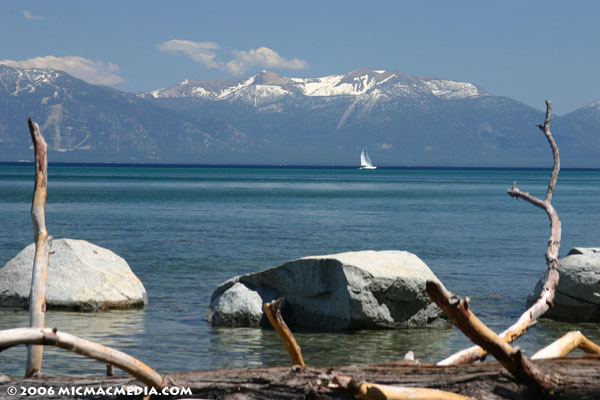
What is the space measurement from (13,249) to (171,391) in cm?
2154

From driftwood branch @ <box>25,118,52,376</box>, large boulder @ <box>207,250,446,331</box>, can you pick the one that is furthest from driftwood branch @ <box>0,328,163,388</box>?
large boulder @ <box>207,250,446,331</box>

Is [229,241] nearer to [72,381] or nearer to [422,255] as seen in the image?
[422,255]

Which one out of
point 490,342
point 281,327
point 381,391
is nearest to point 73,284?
point 281,327

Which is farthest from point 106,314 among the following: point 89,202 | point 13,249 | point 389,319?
point 89,202

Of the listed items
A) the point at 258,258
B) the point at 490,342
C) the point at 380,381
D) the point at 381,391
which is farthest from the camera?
the point at 258,258

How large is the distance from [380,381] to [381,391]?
0.39m

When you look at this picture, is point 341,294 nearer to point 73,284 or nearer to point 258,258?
point 73,284

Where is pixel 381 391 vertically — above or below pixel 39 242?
below

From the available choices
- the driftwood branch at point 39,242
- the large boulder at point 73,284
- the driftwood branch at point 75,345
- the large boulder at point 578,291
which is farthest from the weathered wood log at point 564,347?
the large boulder at point 73,284

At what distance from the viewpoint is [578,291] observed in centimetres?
1362

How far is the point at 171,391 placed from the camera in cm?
437

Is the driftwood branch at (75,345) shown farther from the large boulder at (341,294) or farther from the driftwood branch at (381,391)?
the large boulder at (341,294)

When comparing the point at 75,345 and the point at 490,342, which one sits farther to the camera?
the point at 75,345

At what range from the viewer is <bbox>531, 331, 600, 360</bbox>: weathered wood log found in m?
4.79
